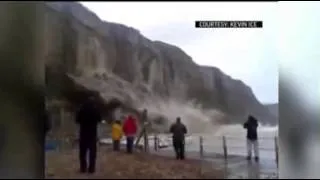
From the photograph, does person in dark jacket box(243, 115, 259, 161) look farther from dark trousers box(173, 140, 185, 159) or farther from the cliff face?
dark trousers box(173, 140, 185, 159)

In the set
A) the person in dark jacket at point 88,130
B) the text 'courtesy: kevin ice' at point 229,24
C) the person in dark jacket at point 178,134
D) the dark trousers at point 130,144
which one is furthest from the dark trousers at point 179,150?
the text 'courtesy: kevin ice' at point 229,24

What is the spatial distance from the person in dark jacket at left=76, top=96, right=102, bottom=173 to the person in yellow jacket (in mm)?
60

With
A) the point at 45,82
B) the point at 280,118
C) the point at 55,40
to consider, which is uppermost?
the point at 55,40

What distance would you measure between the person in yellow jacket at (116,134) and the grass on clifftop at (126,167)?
0.03 m

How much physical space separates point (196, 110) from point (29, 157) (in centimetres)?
59

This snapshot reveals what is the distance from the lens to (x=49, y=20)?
5.21 ft

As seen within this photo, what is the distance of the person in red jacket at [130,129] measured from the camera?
1.59m

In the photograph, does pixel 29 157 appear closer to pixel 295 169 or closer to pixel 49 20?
pixel 49 20

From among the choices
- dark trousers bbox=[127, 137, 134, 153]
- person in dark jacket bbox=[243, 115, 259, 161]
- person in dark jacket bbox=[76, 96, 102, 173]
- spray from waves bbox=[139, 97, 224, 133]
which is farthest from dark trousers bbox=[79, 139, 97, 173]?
person in dark jacket bbox=[243, 115, 259, 161]

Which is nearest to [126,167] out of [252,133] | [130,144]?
[130,144]

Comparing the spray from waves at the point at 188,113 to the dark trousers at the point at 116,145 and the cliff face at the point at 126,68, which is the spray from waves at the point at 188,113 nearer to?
the cliff face at the point at 126,68

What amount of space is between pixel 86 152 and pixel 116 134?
0.12 metres

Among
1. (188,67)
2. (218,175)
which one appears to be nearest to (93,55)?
(188,67)

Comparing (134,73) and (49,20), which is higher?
(49,20)
